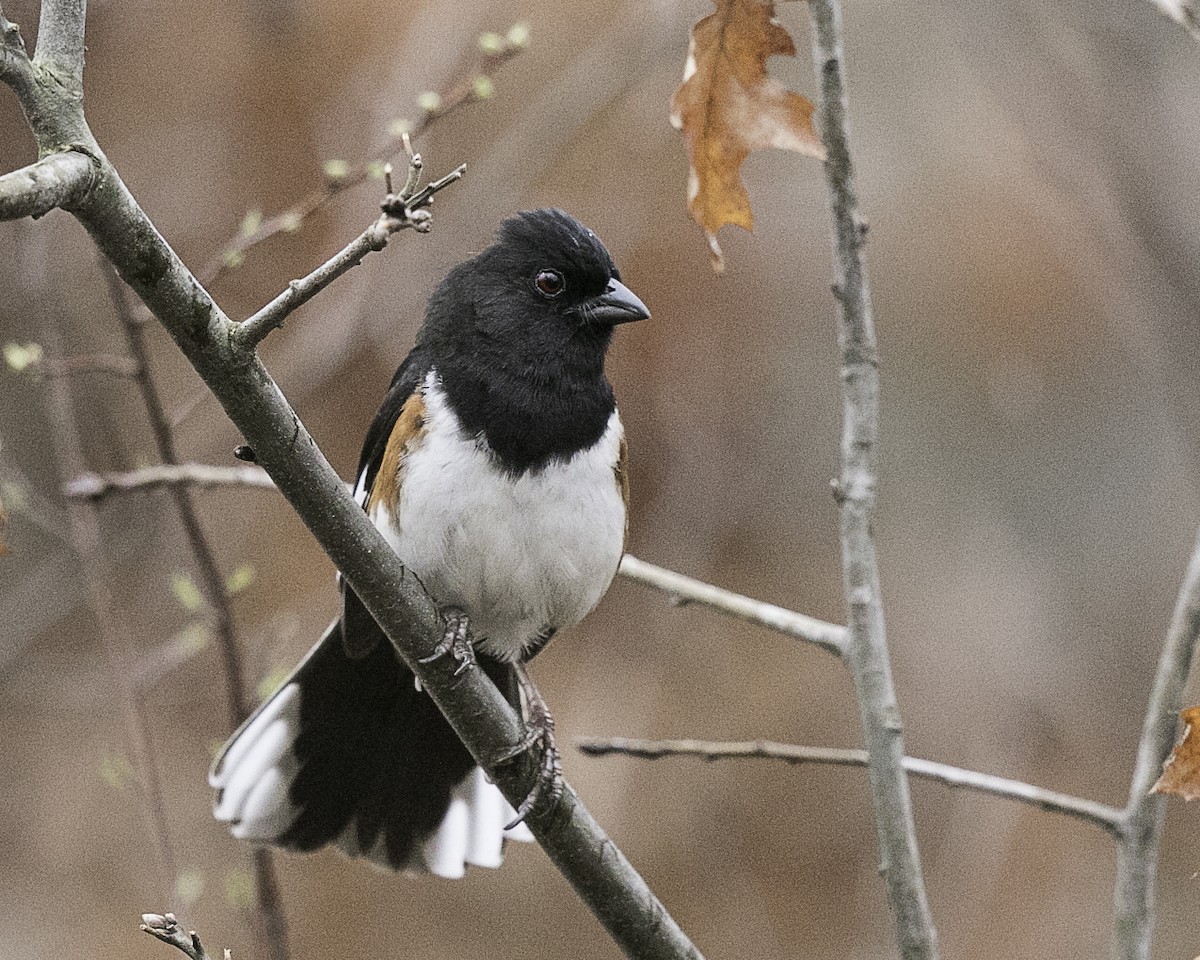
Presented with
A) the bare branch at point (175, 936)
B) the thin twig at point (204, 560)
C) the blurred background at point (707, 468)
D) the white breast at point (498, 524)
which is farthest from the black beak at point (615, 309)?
the bare branch at point (175, 936)

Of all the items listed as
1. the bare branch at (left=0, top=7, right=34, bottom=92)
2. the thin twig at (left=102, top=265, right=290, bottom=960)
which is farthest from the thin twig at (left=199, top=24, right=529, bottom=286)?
the bare branch at (left=0, top=7, right=34, bottom=92)

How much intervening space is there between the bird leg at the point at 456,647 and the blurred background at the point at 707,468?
5.52 ft

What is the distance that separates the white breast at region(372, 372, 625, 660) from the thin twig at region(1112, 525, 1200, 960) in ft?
3.08

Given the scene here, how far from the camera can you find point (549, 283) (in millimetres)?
2584

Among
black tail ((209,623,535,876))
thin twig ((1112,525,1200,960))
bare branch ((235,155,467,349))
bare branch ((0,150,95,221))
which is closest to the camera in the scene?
bare branch ((0,150,95,221))

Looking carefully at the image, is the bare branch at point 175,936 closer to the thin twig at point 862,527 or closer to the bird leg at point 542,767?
the bird leg at point 542,767

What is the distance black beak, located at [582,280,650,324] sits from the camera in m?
2.55

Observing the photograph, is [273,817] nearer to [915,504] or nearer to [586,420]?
[586,420]

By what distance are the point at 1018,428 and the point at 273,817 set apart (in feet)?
10.2

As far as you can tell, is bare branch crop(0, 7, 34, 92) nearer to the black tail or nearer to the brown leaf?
the brown leaf

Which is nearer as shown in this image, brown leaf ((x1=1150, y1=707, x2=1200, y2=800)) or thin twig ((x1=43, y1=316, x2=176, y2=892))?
brown leaf ((x1=1150, y1=707, x2=1200, y2=800))

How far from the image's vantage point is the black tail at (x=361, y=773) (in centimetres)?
264

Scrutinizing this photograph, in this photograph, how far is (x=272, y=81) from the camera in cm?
439

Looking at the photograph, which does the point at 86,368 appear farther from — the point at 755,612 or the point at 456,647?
the point at 755,612
